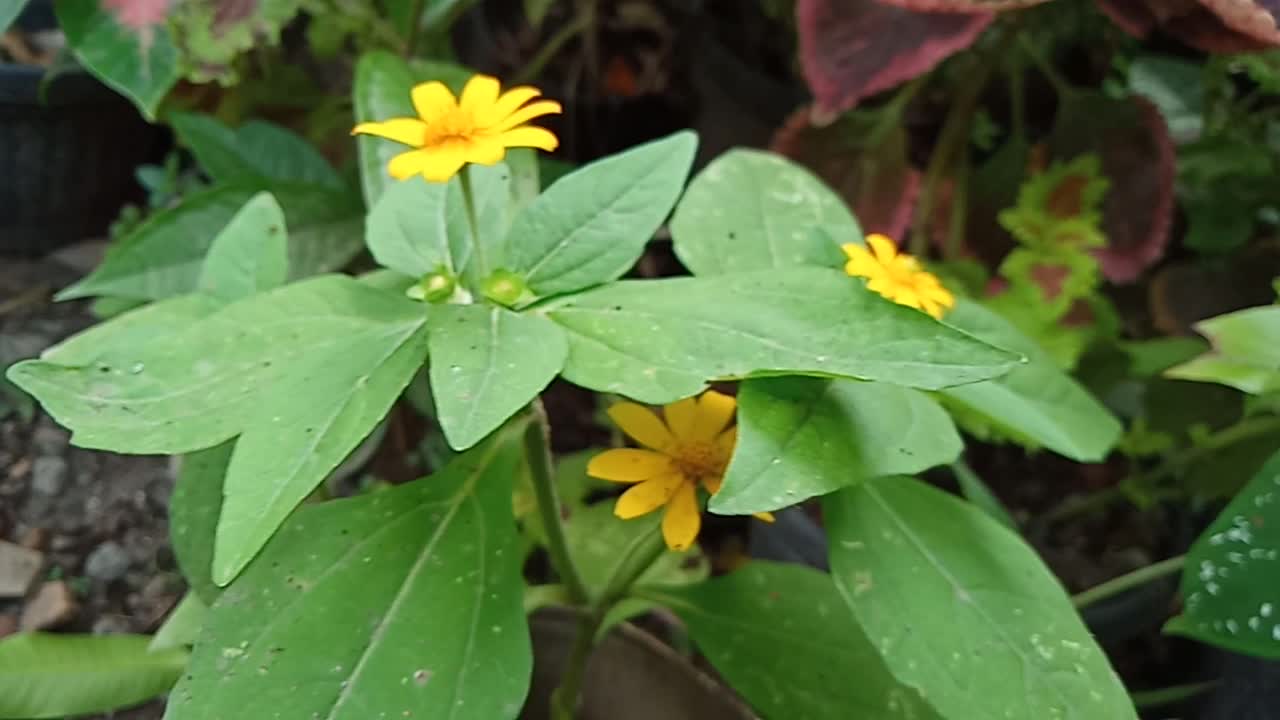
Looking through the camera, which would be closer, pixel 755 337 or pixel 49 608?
pixel 755 337

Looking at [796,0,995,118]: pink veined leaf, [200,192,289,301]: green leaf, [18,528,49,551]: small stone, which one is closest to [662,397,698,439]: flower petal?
[200,192,289,301]: green leaf

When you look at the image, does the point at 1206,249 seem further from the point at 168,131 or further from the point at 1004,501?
the point at 168,131

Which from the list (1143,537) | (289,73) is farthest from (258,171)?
(1143,537)

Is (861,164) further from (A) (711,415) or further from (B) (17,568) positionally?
(B) (17,568)

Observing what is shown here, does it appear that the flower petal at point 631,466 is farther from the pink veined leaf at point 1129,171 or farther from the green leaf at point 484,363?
the pink veined leaf at point 1129,171

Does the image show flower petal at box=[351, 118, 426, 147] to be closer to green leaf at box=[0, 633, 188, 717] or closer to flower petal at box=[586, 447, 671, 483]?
flower petal at box=[586, 447, 671, 483]

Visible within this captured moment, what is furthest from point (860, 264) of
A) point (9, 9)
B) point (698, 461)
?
point (9, 9)

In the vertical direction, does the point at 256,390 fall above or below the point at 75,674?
above
